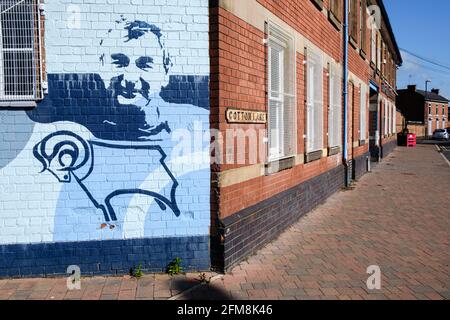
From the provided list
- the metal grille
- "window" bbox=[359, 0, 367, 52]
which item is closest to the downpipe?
"window" bbox=[359, 0, 367, 52]

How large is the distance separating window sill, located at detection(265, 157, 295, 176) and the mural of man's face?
2376mm

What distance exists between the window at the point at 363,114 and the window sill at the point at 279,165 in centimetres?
931

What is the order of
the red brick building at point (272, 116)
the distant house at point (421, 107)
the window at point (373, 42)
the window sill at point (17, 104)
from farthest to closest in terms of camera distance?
1. the distant house at point (421, 107)
2. the window at point (373, 42)
3. the red brick building at point (272, 116)
4. the window sill at point (17, 104)

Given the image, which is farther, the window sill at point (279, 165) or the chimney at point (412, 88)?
the chimney at point (412, 88)

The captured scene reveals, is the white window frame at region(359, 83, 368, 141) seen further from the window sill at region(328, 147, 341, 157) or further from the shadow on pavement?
the shadow on pavement

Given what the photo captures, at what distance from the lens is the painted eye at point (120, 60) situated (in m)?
5.17

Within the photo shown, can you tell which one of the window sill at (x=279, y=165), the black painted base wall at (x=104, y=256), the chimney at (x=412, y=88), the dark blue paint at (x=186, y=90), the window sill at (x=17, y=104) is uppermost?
the chimney at (x=412, y=88)

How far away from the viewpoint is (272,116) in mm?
7441

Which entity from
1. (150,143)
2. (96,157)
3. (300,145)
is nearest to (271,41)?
(300,145)

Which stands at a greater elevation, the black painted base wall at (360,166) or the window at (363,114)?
the window at (363,114)

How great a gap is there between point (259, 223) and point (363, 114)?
12.1 metres

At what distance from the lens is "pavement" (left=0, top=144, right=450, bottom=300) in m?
4.74

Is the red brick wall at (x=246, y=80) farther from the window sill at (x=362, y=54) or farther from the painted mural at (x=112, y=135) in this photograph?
the window sill at (x=362, y=54)

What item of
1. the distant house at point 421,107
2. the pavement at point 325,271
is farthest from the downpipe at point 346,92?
A: the distant house at point 421,107
